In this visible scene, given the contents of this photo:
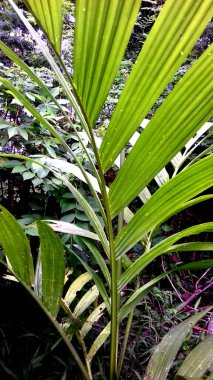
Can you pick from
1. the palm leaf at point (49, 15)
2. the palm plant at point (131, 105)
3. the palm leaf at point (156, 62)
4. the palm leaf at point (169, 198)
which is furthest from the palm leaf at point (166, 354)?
the palm leaf at point (49, 15)

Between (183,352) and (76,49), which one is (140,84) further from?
(183,352)

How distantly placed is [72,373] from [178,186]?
90 centimetres

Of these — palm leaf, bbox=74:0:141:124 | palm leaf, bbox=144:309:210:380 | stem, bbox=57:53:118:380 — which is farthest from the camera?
palm leaf, bbox=144:309:210:380

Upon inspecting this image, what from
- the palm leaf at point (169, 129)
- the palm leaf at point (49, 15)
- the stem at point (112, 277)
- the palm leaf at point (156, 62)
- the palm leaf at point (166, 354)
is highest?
the palm leaf at point (49, 15)

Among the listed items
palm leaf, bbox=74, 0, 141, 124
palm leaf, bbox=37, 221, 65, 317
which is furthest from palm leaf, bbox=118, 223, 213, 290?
palm leaf, bbox=74, 0, 141, 124

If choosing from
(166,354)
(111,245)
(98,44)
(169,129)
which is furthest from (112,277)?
(98,44)

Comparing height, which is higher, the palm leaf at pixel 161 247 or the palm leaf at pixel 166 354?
the palm leaf at pixel 161 247

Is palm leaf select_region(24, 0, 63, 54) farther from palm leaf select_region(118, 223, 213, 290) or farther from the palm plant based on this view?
palm leaf select_region(118, 223, 213, 290)

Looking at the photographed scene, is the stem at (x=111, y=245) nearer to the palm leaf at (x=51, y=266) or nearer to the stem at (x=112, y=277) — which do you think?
the stem at (x=112, y=277)

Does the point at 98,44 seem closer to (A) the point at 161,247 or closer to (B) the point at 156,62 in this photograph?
(B) the point at 156,62

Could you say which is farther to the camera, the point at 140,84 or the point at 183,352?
the point at 183,352

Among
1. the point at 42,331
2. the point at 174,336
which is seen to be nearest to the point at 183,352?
the point at 42,331

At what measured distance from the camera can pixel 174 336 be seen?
0.68 m

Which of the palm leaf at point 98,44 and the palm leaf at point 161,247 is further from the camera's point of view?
the palm leaf at point 161,247
